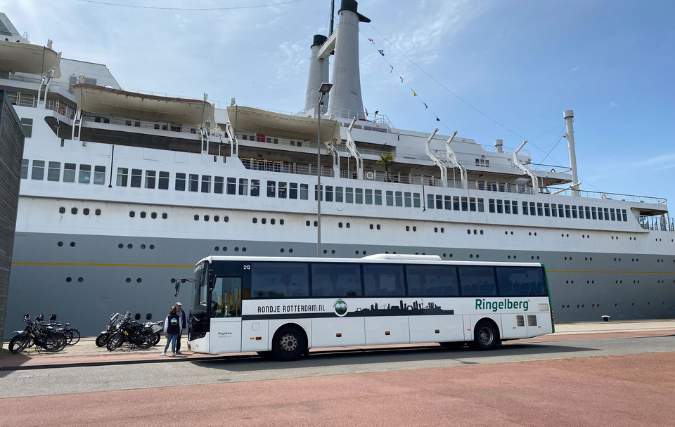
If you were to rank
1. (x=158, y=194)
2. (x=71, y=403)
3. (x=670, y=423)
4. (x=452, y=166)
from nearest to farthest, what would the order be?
(x=670, y=423) < (x=71, y=403) < (x=158, y=194) < (x=452, y=166)

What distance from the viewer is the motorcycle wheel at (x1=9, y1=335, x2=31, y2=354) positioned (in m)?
11.9

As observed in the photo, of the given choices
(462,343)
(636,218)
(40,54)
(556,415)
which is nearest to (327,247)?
(462,343)

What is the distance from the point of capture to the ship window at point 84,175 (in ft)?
60.6

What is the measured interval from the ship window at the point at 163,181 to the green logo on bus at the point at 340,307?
37.4 feet

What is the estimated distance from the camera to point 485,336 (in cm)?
1282

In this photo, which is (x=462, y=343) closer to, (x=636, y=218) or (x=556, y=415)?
(x=556, y=415)

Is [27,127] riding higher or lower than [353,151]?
lower

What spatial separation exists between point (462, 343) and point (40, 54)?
20485 millimetres

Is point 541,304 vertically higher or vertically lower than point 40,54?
lower

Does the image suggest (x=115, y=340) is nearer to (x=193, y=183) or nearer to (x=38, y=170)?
(x=193, y=183)

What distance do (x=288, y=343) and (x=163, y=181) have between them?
38.3ft

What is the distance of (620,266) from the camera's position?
27.8 m

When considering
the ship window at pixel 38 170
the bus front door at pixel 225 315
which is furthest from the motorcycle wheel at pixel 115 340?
the ship window at pixel 38 170

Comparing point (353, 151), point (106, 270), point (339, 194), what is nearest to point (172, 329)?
point (106, 270)
